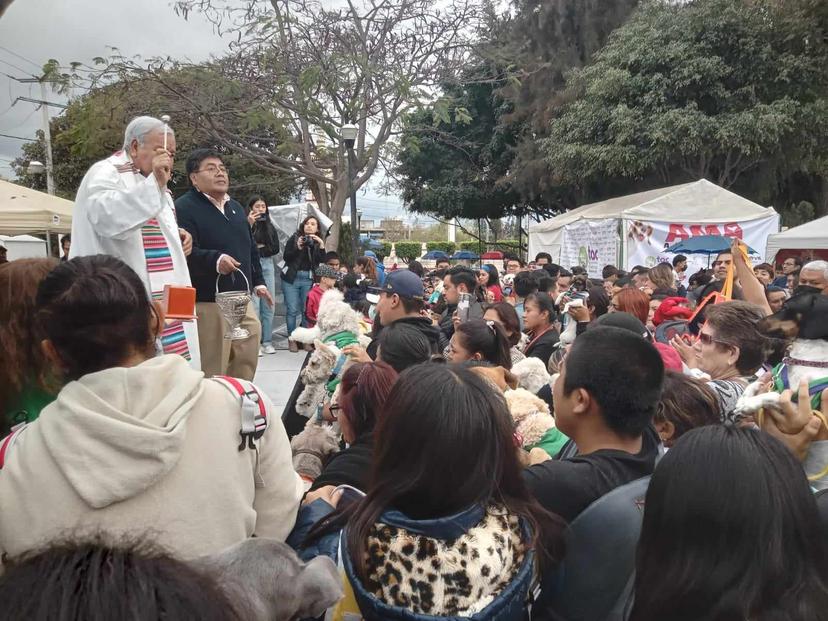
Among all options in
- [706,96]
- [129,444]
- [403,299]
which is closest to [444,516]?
[129,444]

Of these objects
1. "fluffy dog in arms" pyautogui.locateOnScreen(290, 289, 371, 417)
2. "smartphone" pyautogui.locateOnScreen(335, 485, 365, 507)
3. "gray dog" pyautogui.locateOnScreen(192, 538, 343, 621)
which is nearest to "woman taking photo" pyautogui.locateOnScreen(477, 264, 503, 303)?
"fluffy dog in arms" pyautogui.locateOnScreen(290, 289, 371, 417)

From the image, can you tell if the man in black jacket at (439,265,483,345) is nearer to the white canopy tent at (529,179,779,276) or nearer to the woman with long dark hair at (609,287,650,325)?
the woman with long dark hair at (609,287,650,325)

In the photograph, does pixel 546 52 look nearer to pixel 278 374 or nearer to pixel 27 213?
pixel 27 213

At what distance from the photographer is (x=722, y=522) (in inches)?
53.8

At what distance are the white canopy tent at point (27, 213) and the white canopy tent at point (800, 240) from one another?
1462 cm

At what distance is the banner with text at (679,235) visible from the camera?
49.5 feet

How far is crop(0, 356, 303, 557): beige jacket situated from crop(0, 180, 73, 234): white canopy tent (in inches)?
392

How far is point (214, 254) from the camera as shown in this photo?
366cm

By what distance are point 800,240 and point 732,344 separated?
14.1 m

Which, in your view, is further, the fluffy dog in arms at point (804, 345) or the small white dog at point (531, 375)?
the small white dog at point (531, 375)

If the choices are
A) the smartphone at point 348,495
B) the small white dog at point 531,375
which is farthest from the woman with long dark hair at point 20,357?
the small white dog at point 531,375

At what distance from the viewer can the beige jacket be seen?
1.44 m

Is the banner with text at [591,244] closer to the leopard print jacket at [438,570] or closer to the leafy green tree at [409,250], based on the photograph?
the leopard print jacket at [438,570]

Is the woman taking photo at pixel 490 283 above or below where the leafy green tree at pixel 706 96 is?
below
